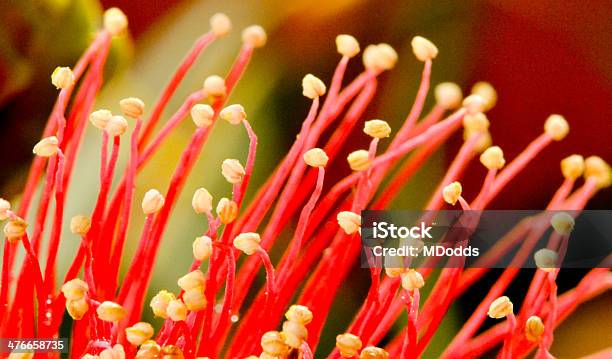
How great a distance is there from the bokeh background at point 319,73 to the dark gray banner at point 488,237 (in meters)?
0.02

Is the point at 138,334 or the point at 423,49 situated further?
the point at 423,49

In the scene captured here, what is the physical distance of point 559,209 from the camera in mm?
632

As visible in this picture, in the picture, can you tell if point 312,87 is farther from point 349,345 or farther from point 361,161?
point 349,345

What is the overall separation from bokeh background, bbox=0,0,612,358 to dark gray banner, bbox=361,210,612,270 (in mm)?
22

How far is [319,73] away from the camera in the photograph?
70cm

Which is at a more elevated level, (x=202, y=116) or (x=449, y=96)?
(x=449, y=96)

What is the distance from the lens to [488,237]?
626 mm

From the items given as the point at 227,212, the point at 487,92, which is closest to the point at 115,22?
the point at 227,212

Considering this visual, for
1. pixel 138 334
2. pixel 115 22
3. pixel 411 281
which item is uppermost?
pixel 115 22

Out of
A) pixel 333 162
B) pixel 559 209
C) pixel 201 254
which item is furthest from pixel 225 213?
pixel 559 209

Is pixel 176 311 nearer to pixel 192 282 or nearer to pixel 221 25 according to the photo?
pixel 192 282

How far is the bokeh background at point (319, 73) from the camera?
26.4 inches

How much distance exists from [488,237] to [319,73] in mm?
199

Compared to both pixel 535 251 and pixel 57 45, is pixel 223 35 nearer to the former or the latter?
pixel 57 45
